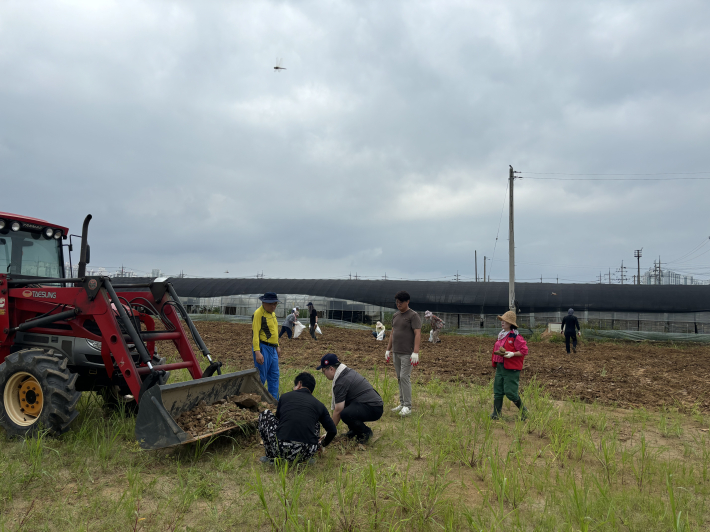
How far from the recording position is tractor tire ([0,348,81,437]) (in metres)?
5.26

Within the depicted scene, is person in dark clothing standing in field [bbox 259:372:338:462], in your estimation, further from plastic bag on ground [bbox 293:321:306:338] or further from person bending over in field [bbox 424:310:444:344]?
plastic bag on ground [bbox 293:321:306:338]

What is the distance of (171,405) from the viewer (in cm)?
507

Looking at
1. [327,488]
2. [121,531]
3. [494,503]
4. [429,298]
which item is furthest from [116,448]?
[429,298]

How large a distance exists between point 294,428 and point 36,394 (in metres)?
3.03

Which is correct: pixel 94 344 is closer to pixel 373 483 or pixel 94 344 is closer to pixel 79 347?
pixel 79 347

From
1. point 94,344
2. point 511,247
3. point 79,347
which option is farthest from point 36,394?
point 511,247

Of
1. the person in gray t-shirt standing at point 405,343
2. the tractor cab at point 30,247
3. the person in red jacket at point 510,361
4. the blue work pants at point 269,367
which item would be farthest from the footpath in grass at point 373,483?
the tractor cab at point 30,247

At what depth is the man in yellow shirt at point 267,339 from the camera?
6941 mm

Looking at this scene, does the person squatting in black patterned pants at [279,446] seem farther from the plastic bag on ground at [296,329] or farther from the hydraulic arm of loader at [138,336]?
the plastic bag on ground at [296,329]

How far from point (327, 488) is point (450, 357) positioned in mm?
11858

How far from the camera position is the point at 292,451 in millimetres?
4824

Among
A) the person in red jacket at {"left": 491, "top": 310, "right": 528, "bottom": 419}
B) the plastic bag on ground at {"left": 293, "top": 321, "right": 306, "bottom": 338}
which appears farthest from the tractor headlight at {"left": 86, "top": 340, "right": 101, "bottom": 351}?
the plastic bag on ground at {"left": 293, "top": 321, "right": 306, "bottom": 338}

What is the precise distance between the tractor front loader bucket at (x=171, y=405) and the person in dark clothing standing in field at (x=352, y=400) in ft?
3.77

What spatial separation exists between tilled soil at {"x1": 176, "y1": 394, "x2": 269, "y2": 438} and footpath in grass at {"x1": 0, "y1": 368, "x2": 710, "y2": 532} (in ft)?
0.56
